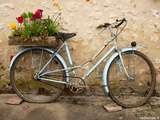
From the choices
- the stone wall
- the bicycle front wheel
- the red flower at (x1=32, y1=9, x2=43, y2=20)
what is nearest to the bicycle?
the bicycle front wheel

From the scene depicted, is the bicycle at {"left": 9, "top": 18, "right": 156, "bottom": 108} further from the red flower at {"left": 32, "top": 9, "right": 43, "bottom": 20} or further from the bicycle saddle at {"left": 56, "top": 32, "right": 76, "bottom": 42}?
the red flower at {"left": 32, "top": 9, "right": 43, "bottom": 20}

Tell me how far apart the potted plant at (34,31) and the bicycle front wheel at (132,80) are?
1125 mm

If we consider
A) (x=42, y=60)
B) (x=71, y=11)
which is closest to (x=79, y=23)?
(x=71, y=11)

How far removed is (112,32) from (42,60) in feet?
4.04

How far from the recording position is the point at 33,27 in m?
5.61

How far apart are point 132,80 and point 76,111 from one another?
3.67 ft

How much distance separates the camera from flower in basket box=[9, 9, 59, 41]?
5586mm

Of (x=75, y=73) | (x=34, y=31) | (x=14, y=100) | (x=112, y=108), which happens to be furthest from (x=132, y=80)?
(x=14, y=100)

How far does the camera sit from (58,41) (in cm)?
579

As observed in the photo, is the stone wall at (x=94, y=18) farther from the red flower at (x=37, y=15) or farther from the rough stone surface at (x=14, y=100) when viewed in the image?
the rough stone surface at (x=14, y=100)

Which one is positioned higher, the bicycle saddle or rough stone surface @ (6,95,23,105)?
the bicycle saddle

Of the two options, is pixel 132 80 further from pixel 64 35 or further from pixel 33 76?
pixel 33 76

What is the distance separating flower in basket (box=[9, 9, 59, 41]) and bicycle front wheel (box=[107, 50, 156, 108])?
118 cm

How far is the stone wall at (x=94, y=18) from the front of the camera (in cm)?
587
